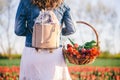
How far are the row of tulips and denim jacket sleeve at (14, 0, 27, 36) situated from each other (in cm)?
219

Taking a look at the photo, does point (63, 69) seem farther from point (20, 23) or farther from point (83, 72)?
point (83, 72)

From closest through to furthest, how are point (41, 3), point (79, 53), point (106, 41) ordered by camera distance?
point (41, 3), point (79, 53), point (106, 41)

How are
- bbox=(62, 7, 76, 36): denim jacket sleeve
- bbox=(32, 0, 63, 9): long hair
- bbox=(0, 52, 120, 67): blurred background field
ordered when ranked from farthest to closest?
bbox=(0, 52, 120, 67): blurred background field → bbox=(62, 7, 76, 36): denim jacket sleeve → bbox=(32, 0, 63, 9): long hair

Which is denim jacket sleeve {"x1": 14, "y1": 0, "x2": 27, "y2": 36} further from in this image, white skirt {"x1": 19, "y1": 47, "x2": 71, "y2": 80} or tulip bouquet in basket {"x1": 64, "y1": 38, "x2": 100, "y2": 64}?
tulip bouquet in basket {"x1": 64, "y1": 38, "x2": 100, "y2": 64}

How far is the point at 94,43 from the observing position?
2.61 metres

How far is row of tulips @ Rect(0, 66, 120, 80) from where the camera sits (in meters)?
4.66

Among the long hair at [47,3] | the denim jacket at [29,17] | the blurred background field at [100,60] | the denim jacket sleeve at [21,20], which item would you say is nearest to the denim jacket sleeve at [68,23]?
the denim jacket at [29,17]

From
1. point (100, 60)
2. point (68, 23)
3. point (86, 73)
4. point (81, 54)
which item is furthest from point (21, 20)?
point (100, 60)

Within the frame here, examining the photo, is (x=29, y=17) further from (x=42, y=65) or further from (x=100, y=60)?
(x=100, y=60)

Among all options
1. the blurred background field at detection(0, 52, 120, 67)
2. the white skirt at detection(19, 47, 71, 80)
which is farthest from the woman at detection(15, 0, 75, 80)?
the blurred background field at detection(0, 52, 120, 67)

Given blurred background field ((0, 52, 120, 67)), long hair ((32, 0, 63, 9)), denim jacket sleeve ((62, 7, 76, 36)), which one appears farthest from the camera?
blurred background field ((0, 52, 120, 67))

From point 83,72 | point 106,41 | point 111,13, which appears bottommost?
point 83,72

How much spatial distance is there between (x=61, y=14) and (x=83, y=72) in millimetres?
2488

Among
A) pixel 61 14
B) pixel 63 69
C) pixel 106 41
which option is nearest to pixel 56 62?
pixel 63 69
